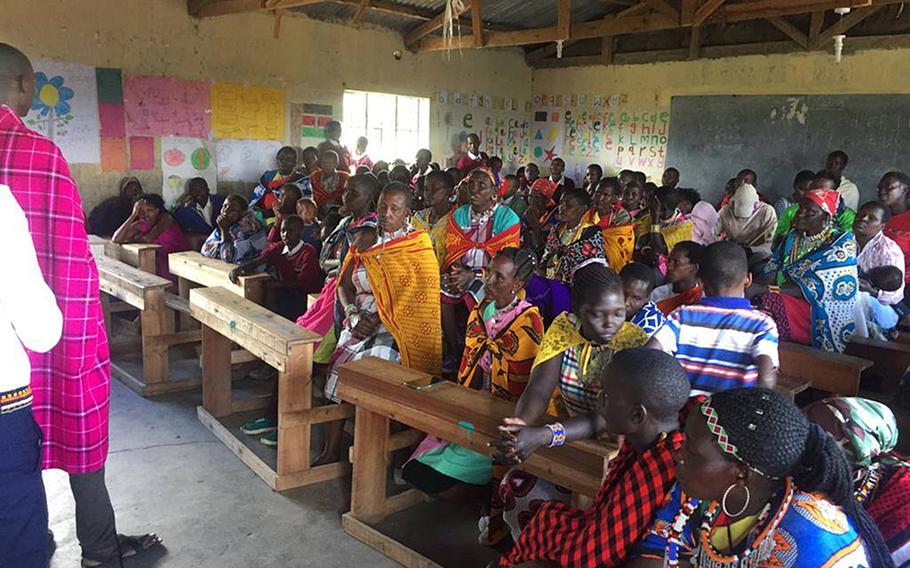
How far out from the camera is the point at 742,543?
4.74 ft

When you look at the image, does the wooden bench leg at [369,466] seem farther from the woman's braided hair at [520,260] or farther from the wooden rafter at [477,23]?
the wooden rafter at [477,23]

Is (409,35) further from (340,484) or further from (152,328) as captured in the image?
(340,484)

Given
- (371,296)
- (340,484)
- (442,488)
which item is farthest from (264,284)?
(442,488)

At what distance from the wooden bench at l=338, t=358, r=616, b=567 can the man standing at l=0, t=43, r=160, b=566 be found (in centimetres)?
98

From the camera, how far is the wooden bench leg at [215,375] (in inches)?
165

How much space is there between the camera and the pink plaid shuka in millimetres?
2070

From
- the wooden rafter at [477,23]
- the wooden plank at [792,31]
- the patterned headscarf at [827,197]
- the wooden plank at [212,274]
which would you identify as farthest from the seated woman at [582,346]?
the wooden plank at [792,31]

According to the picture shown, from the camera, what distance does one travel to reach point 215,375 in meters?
4.18

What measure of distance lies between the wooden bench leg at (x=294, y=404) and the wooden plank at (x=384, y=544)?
1.51 feet

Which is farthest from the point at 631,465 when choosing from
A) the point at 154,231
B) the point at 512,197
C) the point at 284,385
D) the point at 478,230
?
the point at 512,197

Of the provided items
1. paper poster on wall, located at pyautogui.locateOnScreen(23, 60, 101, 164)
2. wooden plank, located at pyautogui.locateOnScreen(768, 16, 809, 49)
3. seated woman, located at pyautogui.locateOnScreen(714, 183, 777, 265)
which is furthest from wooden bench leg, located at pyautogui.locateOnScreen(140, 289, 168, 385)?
wooden plank, located at pyautogui.locateOnScreen(768, 16, 809, 49)

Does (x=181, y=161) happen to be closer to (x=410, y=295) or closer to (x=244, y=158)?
(x=244, y=158)

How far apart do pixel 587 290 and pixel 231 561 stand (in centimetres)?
172

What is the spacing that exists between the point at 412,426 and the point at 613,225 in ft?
10.2
